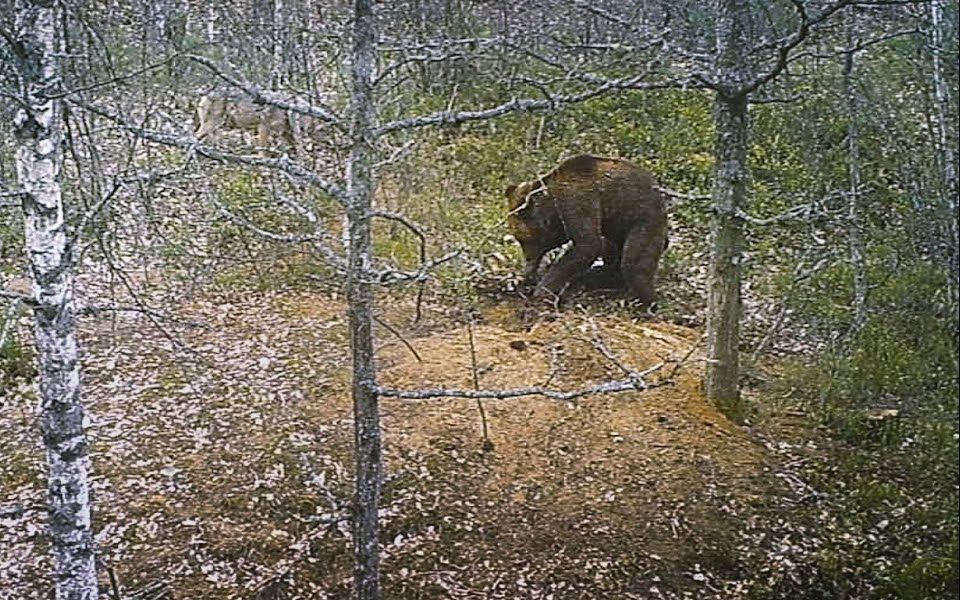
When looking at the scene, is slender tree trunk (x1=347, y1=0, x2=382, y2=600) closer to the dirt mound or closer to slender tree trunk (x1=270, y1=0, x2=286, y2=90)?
the dirt mound

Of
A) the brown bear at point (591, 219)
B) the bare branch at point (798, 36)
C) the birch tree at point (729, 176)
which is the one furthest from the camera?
the brown bear at point (591, 219)

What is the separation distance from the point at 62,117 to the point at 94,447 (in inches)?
111

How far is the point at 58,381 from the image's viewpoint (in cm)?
363

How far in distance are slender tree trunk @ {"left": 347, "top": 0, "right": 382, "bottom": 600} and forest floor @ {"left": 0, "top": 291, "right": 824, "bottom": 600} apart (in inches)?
8.7

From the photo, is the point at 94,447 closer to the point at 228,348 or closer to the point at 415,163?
the point at 228,348

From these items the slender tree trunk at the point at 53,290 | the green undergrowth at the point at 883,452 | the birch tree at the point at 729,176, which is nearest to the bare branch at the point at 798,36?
the birch tree at the point at 729,176

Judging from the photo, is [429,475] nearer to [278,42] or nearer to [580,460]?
[580,460]

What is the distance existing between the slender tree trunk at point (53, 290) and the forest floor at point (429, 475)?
53 cm

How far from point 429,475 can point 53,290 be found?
2657 millimetres

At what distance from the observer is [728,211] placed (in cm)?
557

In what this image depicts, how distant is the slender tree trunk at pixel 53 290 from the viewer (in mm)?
3395

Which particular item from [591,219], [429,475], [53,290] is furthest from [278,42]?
[53,290]

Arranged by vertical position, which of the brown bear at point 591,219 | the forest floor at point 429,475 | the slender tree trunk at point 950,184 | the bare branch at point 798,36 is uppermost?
the bare branch at point 798,36

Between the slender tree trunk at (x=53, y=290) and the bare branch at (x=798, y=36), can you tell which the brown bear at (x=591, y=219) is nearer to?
the bare branch at (x=798, y=36)
